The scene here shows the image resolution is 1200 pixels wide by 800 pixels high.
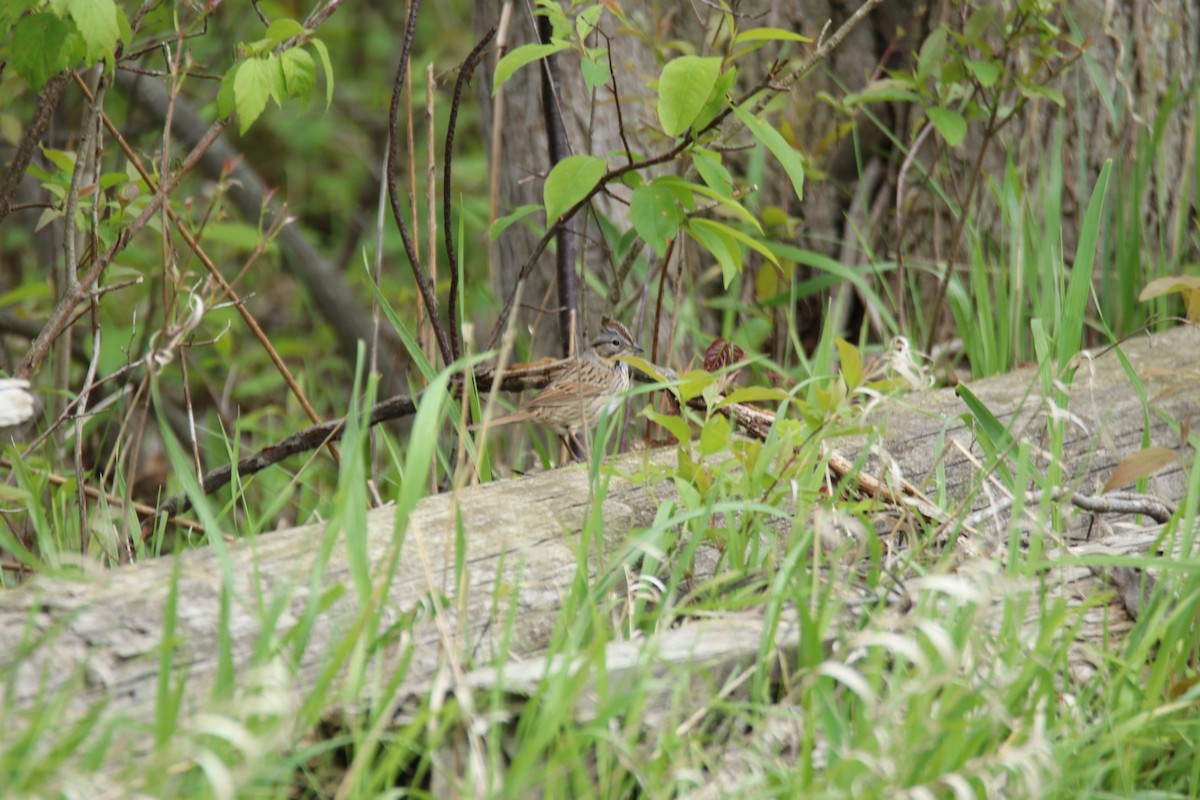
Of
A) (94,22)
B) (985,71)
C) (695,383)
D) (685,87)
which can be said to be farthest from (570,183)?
(985,71)

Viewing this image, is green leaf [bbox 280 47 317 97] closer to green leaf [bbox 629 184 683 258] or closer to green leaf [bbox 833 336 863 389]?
green leaf [bbox 629 184 683 258]

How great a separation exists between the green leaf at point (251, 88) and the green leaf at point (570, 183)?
2.11 feet

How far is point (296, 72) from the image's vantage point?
9.46 feet

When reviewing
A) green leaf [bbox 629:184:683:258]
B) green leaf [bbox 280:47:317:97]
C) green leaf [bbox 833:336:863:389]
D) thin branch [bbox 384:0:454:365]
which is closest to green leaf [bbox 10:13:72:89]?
green leaf [bbox 280:47:317:97]

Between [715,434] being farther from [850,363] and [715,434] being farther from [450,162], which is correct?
[450,162]

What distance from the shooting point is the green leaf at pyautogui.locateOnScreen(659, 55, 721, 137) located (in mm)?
2705

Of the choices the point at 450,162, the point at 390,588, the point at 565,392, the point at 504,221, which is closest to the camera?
the point at 390,588

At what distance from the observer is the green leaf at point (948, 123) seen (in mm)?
3904

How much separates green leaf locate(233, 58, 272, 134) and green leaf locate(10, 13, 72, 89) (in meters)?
0.35

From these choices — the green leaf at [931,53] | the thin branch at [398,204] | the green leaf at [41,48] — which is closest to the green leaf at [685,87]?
the thin branch at [398,204]

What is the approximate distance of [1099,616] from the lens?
260 cm

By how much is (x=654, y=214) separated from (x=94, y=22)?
122 centimetres

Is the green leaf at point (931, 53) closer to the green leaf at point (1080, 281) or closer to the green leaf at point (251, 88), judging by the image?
the green leaf at point (1080, 281)

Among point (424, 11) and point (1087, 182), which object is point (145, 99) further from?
point (424, 11)
